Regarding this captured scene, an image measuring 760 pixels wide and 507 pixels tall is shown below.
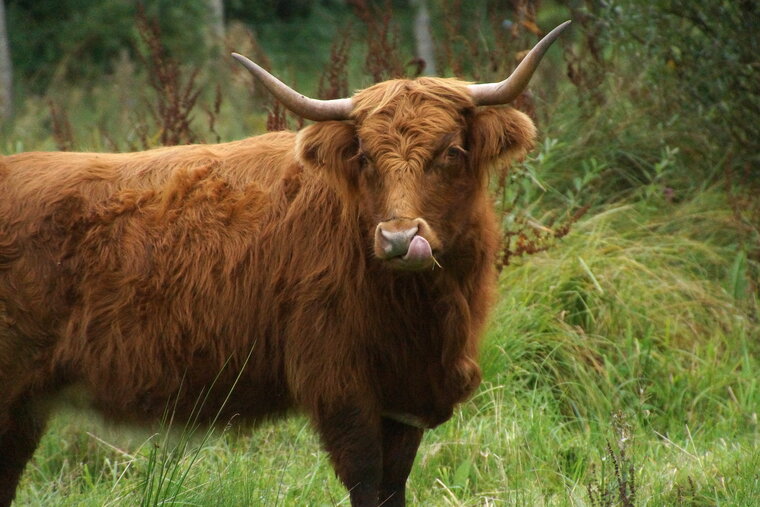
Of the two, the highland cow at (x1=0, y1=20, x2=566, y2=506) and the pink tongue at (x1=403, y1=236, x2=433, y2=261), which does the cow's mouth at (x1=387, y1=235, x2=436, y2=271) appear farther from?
the highland cow at (x1=0, y1=20, x2=566, y2=506)

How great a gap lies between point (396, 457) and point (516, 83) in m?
1.54

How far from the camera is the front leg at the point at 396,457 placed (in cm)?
424

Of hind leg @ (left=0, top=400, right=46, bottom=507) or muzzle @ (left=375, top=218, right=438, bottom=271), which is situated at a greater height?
muzzle @ (left=375, top=218, right=438, bottom=271)

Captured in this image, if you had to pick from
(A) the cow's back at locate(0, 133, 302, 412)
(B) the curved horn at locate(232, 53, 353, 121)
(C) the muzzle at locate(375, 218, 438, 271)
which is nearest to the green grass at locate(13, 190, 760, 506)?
(A) the cow's back at locate(0, 133, 302, 412)

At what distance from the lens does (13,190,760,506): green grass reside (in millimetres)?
4328

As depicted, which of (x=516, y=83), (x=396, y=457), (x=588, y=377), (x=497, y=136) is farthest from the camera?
(x=588, y=377)

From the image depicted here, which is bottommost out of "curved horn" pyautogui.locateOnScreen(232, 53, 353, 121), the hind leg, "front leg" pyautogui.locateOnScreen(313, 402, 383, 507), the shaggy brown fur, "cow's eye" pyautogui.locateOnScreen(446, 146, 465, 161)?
the hind leg

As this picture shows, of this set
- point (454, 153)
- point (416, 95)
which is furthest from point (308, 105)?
point (454, 153)

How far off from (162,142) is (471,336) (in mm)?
2993

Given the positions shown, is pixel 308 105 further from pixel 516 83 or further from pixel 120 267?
pixel 120 267

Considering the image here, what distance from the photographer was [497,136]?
392cm

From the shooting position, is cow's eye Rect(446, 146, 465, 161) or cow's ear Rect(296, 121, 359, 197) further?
cow's ear Rect(296, 121, 359, 197)

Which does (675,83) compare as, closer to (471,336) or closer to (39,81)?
(471,336)

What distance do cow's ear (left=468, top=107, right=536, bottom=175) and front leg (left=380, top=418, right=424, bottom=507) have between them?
1093 mm
